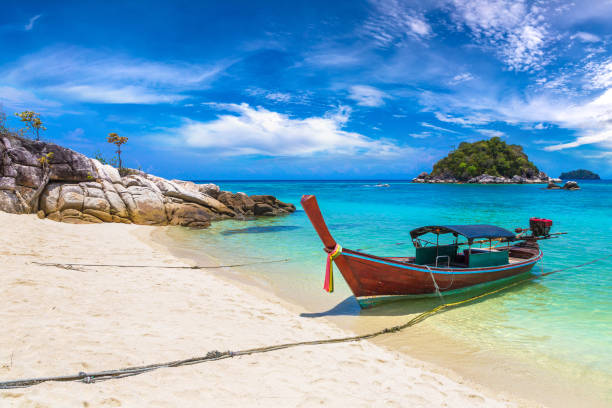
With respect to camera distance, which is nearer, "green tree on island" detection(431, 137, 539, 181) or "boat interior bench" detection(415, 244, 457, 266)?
"boat interior bench" detection(415, 244, 457, 266)

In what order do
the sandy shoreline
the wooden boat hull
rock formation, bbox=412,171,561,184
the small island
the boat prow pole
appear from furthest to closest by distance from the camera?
the small island, rock formation, bbox=412,171,561,184, the wooden boat hull, the boat prow pole, the sandy shoreline

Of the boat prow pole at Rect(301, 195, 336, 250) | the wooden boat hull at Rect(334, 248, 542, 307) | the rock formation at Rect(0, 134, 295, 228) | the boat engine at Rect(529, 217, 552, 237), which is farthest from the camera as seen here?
the rock formation at Rect(0, 134, 295, 228)

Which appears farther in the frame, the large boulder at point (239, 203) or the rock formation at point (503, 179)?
the rock formation at point (503, 179)

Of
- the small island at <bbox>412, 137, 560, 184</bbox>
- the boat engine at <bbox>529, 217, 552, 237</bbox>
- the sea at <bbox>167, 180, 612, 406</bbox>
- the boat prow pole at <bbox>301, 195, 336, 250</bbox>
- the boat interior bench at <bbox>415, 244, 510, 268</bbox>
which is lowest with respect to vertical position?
the sea at <bbox>167, 180, 612, 406</bbox>

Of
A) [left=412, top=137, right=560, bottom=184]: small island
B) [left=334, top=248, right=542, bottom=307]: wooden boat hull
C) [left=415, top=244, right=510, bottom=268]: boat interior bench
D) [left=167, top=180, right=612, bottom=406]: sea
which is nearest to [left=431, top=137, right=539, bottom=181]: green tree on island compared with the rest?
[left=412, top=137, right=560, bottom=184]: small island

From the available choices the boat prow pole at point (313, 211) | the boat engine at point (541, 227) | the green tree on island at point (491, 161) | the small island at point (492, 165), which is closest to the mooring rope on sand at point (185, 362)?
the boat prow pole at point (313, 211)

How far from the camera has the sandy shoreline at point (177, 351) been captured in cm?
384

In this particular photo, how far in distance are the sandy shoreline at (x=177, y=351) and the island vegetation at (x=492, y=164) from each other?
127 metres

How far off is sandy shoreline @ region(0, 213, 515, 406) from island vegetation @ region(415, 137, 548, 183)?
416ft

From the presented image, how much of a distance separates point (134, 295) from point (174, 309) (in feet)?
4.16

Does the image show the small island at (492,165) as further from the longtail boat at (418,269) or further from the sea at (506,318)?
the longtail boat at (418,269)

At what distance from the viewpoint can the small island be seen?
117062 millimetres

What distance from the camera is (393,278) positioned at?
8.68m

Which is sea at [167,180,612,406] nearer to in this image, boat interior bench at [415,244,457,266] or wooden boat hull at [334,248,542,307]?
wooden boat hull at [334,248,542,307]
